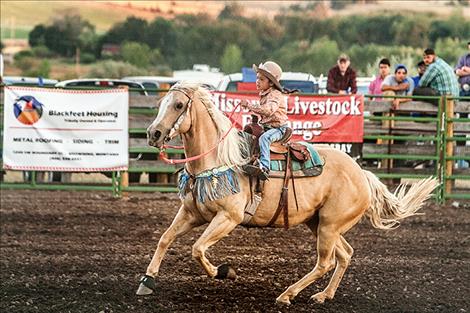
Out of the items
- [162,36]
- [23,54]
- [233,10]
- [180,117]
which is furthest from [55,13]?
[180,117]

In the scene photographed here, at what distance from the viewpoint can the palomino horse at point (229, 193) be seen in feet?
25.8

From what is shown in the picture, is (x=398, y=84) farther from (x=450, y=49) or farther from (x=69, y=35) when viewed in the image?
(x=69, y=35)

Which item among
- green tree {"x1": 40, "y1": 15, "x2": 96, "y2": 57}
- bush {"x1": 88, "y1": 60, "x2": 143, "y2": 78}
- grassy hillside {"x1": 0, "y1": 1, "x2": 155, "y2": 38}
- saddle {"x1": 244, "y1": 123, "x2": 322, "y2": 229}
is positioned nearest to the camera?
saddle {"x1": 244, "y1": 123, "x2": 322, "y2": 229}

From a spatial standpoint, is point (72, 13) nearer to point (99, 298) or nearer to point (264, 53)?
point (264, 53)

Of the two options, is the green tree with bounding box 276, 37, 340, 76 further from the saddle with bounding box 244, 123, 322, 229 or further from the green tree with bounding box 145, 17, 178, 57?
the saddle with bounding box 244, 123, 322, 229

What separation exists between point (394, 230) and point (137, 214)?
3.38 m

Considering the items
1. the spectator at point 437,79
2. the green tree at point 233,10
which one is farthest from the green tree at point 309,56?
the spectator at point 437,79

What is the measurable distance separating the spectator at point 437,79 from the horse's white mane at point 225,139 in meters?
7.90

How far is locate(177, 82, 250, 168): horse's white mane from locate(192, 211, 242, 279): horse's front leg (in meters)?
0.46

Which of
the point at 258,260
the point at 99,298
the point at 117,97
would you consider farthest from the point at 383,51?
the point at 99,298

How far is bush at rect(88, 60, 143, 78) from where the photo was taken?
33.4 m

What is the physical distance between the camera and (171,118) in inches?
306

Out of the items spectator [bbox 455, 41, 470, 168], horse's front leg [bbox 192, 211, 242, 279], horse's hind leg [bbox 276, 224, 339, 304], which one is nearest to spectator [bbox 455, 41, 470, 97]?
spectator [bbox 455, 41, 470, 168]

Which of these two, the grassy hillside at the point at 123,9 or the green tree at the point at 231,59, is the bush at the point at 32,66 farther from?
the green tree at the point at 231,59
